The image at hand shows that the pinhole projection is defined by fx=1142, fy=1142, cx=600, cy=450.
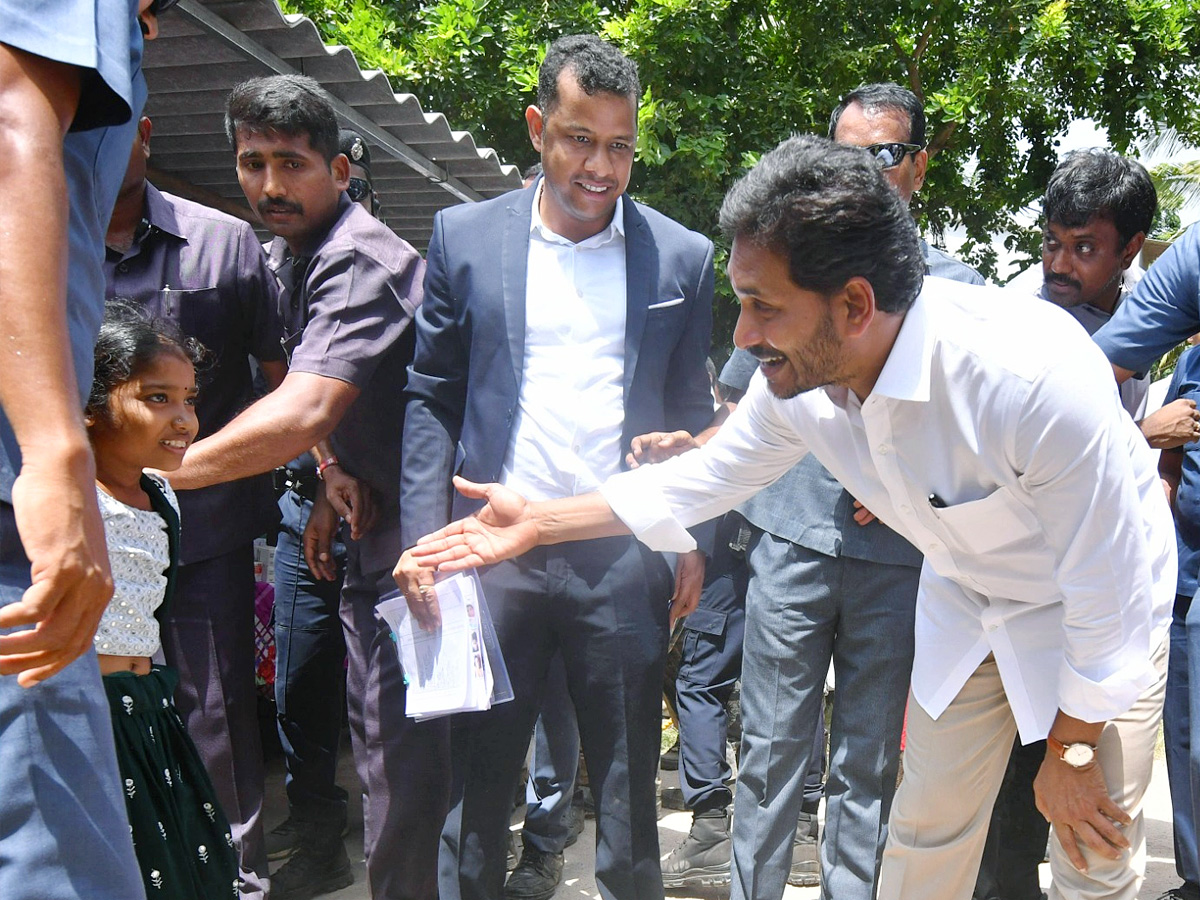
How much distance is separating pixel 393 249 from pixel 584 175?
24.6 inches

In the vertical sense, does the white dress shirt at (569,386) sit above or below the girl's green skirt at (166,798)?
above

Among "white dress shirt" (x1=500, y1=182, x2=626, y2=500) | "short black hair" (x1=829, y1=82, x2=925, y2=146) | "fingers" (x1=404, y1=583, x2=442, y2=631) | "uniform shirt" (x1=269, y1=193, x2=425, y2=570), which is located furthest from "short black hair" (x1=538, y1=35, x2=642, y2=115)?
"fingers" (x1=404, y1=583, x2=442, y2=631)

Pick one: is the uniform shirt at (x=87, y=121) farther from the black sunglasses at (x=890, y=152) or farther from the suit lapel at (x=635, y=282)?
the black sunglasses at (x=890, y=152)

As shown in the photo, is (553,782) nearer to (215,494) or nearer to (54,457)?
(215,494)

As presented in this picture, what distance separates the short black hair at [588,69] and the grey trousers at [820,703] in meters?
1.30

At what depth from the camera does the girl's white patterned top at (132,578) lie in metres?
2.25

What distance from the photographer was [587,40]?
3.02m

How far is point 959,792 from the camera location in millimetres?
2590

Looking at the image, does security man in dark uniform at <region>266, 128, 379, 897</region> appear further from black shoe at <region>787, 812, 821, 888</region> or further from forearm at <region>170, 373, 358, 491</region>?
black shoe at <region>787, 812, 821, 888</region>

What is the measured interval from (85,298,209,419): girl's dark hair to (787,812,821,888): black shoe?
255cm

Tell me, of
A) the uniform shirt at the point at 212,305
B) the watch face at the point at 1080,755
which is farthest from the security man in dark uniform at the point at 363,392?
the watch face at the point at 1080,755

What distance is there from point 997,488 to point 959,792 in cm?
75

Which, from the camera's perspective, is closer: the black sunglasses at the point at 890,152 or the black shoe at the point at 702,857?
the black sunglasses at the point at 890,152

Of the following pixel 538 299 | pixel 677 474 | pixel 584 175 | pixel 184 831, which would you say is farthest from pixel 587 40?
pixel 184 831
